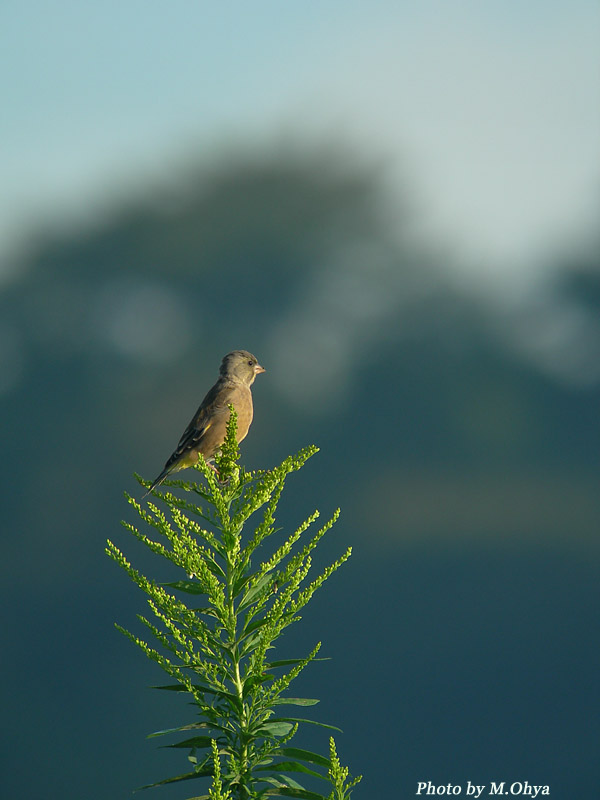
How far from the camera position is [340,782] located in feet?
5.97

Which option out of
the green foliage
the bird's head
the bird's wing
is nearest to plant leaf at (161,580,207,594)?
the green foliage

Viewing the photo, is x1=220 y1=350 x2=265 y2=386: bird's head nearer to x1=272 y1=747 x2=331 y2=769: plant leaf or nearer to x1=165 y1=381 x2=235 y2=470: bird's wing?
x1=165 y1=381 x2=235 y2=470: bird's wing

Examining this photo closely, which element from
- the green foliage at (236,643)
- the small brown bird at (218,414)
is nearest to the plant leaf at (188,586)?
the green foliage at (236,643)

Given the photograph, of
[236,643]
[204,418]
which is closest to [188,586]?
[236,643]

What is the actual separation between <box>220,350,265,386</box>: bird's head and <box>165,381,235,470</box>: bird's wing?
0.30 feet

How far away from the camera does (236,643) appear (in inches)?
77.4

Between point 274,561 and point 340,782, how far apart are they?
0.50m

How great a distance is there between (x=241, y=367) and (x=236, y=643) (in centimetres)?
239

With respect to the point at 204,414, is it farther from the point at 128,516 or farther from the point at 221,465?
the point at 128,516

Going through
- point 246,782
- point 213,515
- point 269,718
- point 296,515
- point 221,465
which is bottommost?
point 246,782

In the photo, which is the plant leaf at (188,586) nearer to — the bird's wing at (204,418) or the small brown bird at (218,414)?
the small brown bird at (218,414)

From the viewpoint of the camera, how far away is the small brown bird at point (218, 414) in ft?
12.8

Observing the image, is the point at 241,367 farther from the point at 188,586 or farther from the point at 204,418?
the point at 188,586

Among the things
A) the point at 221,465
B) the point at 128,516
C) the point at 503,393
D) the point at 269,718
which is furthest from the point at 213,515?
the point at 503,393
